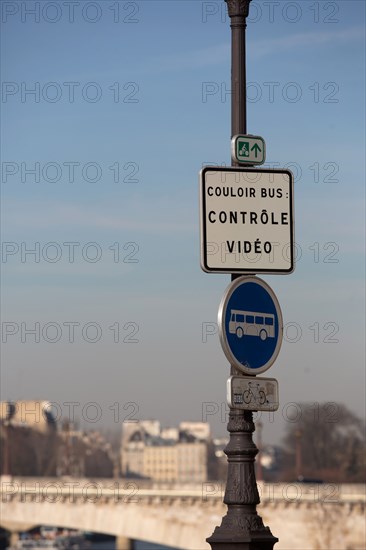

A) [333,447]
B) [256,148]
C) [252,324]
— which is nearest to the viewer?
[252,324]

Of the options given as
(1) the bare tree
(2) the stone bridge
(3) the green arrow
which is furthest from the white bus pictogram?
(1) the bare tree

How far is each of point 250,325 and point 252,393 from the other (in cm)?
43

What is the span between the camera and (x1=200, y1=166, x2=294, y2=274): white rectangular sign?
32.7ft

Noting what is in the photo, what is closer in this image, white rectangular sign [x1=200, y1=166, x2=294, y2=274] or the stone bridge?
white rectangular sign [x1=200, y1=166, x2=294, y2=274]

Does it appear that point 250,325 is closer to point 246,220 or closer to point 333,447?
point 246,220

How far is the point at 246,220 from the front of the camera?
10047 millimetres

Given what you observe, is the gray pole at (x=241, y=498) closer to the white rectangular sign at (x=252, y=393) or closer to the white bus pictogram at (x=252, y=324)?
the white rectangular sign at (x=252, y=393)

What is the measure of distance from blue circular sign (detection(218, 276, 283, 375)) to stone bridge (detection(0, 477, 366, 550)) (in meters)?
47.5

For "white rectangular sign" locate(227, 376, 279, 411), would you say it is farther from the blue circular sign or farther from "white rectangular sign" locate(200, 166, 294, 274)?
"white rectangular sign" locate(200, 166, 294, 274)

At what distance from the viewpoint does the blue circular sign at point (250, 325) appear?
31.7 ft

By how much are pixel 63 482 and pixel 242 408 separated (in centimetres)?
6022

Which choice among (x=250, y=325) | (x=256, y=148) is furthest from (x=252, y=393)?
(x=256, y=148)

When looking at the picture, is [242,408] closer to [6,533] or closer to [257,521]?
[257,521]

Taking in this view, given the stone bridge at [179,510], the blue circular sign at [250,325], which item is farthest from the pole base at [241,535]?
the stone bridge at [179,510]
